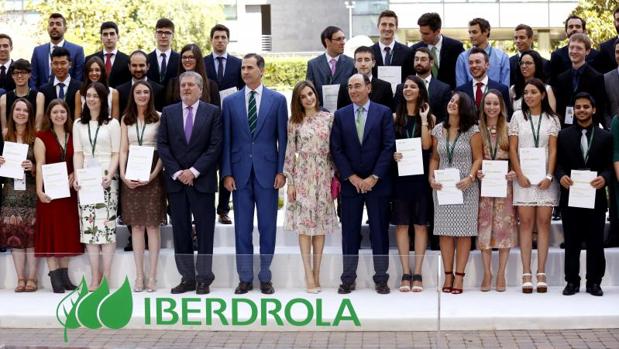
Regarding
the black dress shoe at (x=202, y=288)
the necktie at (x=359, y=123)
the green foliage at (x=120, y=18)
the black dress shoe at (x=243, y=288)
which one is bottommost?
the black dress shoe at (x=243, y=288)

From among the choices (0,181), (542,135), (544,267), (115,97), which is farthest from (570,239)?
(0,181)

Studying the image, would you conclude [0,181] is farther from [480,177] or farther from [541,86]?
[541,86]

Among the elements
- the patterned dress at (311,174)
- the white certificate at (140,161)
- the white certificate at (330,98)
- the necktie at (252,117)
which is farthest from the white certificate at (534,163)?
the white certificate at (140,161)

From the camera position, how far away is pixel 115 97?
32.4 ft

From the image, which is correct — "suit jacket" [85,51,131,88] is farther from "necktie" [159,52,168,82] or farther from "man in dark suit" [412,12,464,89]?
"man in dark suit" [412,12,464,89]

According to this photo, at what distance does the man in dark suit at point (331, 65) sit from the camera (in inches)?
404

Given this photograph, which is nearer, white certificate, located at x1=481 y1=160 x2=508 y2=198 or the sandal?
the sandal

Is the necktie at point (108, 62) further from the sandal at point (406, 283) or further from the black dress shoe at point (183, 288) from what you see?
the sandal at point (406, 283)

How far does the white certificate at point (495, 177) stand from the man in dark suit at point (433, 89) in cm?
70

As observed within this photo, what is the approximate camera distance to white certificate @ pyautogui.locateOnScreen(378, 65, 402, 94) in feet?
33.2

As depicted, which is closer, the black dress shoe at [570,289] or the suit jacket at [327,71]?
the black dress shoe at [570,289]

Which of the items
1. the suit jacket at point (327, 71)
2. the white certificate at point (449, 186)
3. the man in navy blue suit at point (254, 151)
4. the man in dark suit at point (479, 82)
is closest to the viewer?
the white certificate at point (449, 186)

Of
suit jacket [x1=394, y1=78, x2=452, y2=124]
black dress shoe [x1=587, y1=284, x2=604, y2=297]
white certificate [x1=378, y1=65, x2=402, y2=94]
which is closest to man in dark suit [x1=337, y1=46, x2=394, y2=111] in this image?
white certificate [x1=378, y1=65, x2=402, y2=94]

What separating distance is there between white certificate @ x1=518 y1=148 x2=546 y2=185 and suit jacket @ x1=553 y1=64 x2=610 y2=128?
0.76 metres
